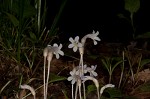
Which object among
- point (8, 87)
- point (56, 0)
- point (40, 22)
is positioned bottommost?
point (8, 87)

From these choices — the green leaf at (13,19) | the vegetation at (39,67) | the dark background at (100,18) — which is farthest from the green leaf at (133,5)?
the green leaf at (13,19)

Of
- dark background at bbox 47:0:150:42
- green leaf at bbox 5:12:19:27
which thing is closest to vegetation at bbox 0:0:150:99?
green leaf at bbox 5:12:19:27

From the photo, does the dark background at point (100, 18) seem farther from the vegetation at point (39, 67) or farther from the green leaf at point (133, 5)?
the vegetation at point (39, 67)

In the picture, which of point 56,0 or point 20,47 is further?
point 56,0

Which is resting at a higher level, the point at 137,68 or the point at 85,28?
the point at 85,28

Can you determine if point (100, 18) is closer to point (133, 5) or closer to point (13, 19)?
point (133, 5)

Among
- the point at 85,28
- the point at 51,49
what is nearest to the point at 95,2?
the point at 85,28

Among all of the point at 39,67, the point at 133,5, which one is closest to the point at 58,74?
the point at 39,67

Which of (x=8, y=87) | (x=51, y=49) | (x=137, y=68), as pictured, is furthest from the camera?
(x=137, y=68)

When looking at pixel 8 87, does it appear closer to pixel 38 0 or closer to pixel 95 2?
pixel 38 0
